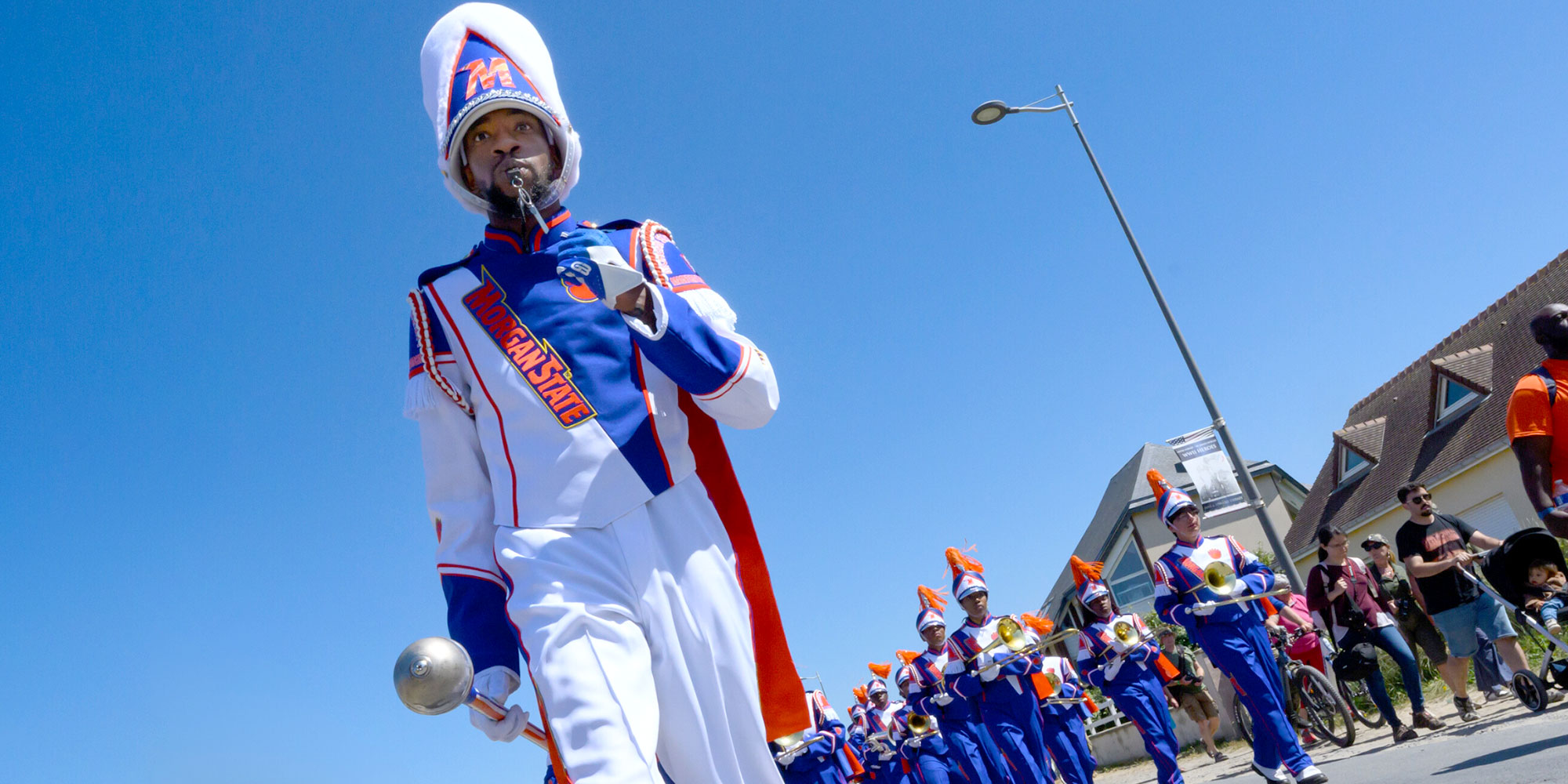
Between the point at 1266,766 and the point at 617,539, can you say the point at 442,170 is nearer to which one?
the point at 617,539

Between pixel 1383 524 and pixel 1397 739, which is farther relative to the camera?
pixel 1383 524

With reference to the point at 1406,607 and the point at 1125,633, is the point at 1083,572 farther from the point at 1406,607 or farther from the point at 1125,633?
the point at 1406,607

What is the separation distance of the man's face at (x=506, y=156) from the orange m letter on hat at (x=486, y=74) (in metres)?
0.06

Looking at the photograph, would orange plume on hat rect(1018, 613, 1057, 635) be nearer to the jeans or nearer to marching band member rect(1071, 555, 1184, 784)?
marching band member rect(1071, 555, 1184, 784)

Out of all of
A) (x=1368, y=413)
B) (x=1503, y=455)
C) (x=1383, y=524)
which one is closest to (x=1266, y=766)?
(x=1503, y=455)

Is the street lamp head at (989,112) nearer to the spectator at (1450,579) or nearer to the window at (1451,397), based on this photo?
the spectator at (1450,579)

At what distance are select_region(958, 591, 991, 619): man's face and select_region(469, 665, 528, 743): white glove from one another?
391 inches

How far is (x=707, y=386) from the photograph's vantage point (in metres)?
2.46

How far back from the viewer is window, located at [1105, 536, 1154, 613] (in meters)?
39.6

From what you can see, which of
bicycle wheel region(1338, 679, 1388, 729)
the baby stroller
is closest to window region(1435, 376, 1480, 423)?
bicycle wheel region(1338, 679, 1388, 729)

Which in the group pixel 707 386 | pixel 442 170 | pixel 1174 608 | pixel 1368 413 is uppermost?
pixel 1368 413

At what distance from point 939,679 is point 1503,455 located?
15.5 metres

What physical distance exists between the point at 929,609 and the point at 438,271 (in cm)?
1189

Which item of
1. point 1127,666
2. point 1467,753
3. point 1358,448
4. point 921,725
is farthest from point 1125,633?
point 1358,448
